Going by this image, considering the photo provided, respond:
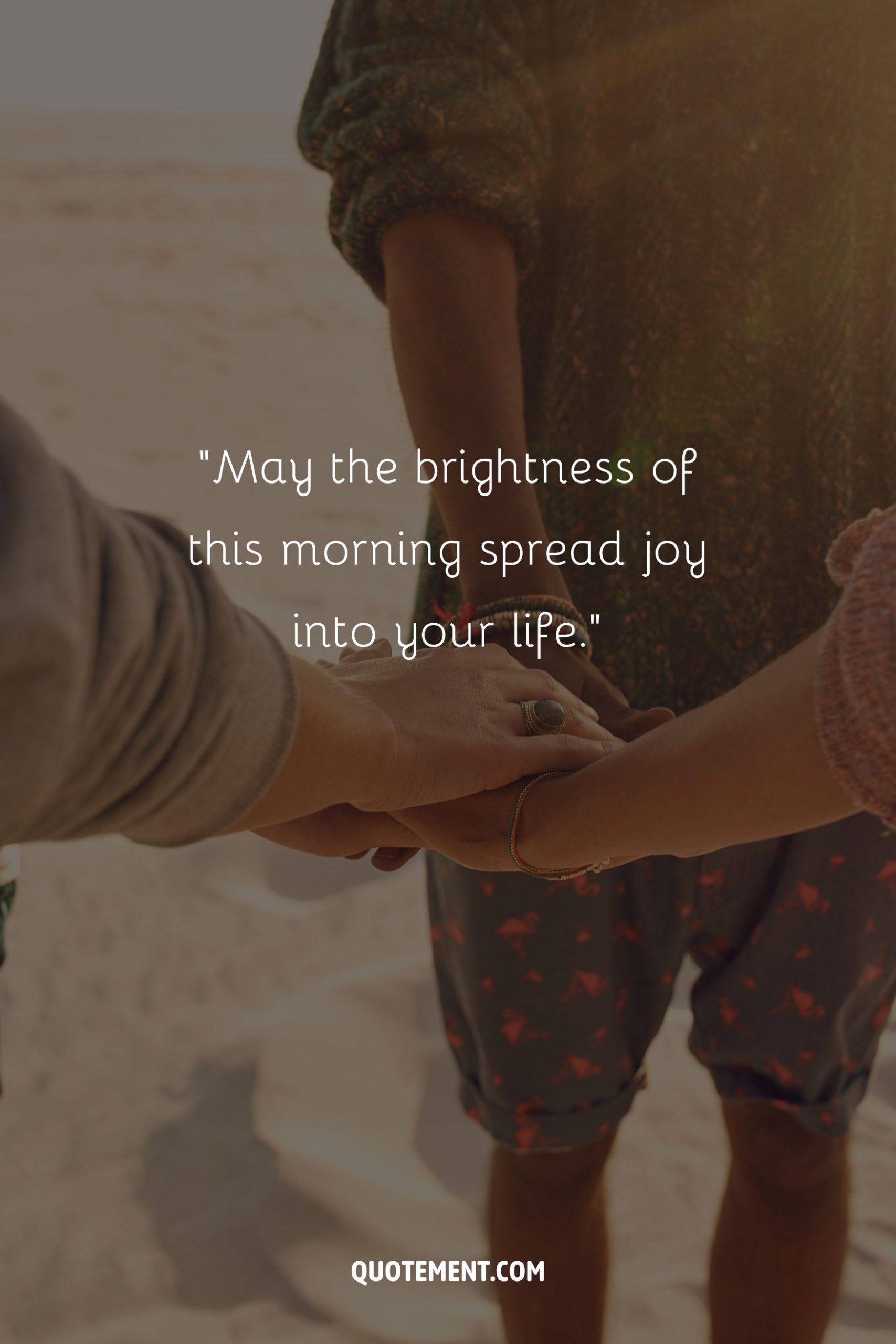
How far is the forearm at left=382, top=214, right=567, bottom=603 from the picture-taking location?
1214 millimetres

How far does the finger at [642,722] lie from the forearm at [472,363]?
17 cm

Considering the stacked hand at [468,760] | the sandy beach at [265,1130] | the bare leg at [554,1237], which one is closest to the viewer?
the stacked hand at [468,760]

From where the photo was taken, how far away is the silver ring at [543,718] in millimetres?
1177

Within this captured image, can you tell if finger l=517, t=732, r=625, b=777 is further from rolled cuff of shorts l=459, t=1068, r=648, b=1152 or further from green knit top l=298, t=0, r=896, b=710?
rolled cuff of shorts l=459, t=1068, r=648, b=1152

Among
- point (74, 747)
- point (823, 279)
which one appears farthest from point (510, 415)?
point (74, 747)

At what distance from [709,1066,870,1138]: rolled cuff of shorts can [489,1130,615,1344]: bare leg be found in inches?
6.5

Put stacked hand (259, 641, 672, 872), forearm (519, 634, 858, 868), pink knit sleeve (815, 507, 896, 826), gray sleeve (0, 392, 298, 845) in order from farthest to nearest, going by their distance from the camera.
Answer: stacked hand (259, 641, 672, 872) → forearm (519, 634, 858, 868) → pink knit sleeve (815, 507, 896, 826) → gray sleeve (0, 392, 298, 845)

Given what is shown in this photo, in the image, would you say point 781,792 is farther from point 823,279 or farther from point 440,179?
point 440,179

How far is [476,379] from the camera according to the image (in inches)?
47.8

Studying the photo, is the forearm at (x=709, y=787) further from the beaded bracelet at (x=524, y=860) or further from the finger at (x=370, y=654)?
the finger at (x=370, y=654)

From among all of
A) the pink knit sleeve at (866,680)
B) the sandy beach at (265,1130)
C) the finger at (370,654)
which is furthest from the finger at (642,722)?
the sandy beach at (265,1130)

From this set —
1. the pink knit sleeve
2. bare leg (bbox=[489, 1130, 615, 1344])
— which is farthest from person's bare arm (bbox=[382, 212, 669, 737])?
bare leg (bbox=[489, 1130, 615, 1344])

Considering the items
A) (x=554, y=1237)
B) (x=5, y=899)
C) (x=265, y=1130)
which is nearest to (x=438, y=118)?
(x=5, y=899)

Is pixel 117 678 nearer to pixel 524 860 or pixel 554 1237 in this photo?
pixel 524 860
